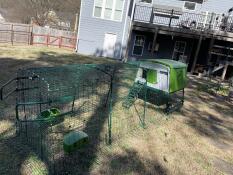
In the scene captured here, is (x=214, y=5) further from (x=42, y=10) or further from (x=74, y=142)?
(x=42, y=10)

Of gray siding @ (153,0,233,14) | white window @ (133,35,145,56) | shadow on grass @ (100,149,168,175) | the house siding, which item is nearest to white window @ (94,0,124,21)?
the house siding

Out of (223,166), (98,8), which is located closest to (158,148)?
(223,166)

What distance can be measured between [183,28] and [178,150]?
14.1m

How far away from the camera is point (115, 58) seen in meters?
21.5

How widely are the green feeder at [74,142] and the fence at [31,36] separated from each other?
19786 mm

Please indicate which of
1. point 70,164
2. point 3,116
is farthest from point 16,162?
point 3,116

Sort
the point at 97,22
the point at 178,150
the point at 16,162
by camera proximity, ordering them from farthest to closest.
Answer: the point at 97,22 → the point at 178,150 → the point at 16,162

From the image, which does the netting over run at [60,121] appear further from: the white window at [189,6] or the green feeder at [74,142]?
the white window at [189,6]

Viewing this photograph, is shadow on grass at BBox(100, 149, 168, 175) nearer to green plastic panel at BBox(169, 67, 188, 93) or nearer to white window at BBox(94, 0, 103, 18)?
green plastic panel at BBox(169, 67, 188, 93)

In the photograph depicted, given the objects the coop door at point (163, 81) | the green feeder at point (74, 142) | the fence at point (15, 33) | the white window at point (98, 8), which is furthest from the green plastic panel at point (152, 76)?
the fence at point (15, 33)

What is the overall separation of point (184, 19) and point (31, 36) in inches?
561

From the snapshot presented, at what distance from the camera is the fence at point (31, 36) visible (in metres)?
23.4

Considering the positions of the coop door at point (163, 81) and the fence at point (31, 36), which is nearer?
the coop door at point (163, 81)

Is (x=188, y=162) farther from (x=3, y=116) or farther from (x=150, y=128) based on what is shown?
(x=3, y=116)
